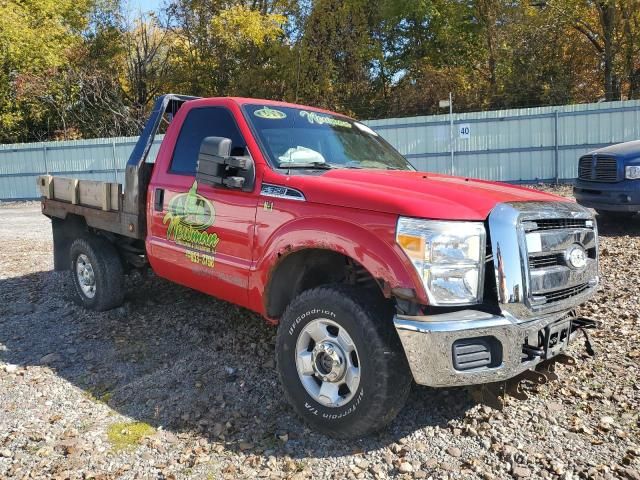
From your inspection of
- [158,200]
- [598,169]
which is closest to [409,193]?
[158,200]

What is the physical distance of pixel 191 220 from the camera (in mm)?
4324

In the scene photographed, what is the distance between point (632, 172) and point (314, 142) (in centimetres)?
551

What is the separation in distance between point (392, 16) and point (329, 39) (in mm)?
3140

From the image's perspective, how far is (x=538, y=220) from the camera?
3.20 meters

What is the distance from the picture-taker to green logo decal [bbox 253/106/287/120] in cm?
422

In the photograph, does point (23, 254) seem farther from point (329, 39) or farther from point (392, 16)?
point (392, 16)

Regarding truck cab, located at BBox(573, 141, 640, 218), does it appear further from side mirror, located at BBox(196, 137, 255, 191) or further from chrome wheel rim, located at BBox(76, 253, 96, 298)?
chrome wheel rim, located at BBox(76, 253, 96, 298)

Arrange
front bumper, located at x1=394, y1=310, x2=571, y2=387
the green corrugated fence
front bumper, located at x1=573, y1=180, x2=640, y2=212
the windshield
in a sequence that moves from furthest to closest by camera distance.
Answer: the green corrugated fence → front bumper, located at x1=573, y1=180, x2=640, y2=212 → the windshield → front bumper, located at x1=394, y1=310, x2=571, y2=387

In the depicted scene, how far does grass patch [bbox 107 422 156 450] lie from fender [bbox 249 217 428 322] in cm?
102

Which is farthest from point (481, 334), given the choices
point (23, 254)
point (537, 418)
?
point (23, 254)

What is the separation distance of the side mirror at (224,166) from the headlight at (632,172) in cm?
603

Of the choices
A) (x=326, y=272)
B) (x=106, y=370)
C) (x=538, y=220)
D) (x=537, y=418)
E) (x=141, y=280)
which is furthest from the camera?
(x=141, y=280)

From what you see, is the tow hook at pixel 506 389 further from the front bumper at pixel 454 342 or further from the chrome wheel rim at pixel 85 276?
the chrome wheel rim at pixel 85 276

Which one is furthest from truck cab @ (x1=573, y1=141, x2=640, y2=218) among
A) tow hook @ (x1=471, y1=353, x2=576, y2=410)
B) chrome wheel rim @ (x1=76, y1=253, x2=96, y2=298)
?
chrome wheel rim @ (x1=76, y1=253, x2=96, y2=298)
